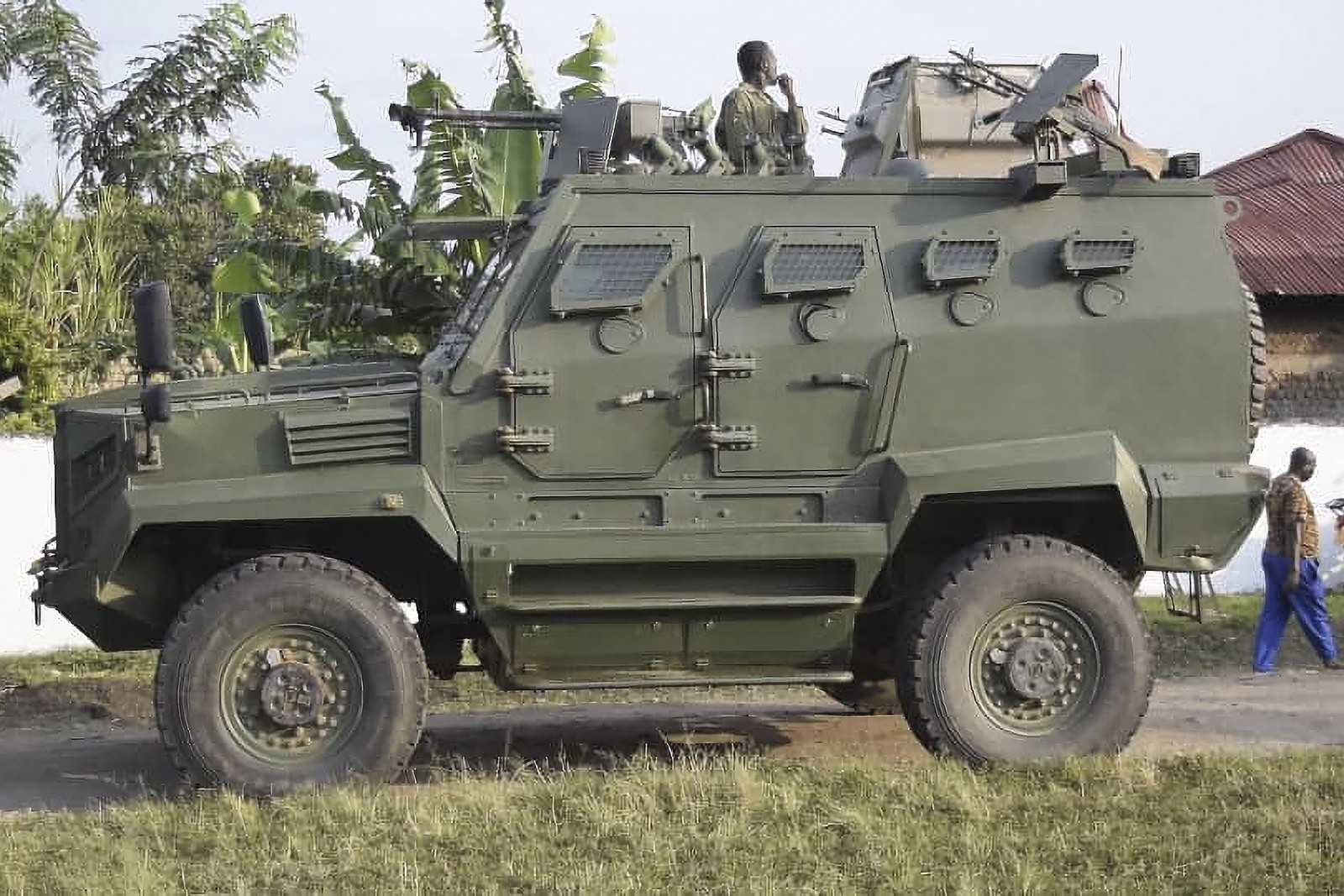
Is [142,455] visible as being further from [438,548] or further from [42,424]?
[42,424]

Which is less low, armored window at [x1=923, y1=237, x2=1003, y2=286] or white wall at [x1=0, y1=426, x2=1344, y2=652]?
armored window at [x1=923, y1=237, x2=1003, y2=286]

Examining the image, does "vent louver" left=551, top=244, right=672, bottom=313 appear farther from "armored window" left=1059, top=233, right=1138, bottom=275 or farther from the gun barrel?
"armored window" left=1059, top=233, right=1138, bottom=275

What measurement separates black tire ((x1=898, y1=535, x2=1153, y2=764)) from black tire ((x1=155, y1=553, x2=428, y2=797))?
6.86 ft

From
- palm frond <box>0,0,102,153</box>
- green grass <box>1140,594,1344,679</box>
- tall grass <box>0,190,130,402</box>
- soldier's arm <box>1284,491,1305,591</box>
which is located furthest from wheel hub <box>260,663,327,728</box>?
palm frond <box>0,0,102,153</box>

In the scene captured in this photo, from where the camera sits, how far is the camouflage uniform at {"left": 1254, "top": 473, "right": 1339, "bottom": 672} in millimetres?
10883

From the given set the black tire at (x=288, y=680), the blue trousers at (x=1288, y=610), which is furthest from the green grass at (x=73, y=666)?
the blue trousers at (x=1288, y=610)

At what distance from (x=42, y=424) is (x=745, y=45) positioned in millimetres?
8451

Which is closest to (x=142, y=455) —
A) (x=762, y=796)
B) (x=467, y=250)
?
(x=762, y=796)

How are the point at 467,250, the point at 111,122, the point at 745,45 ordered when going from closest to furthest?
the point at 745,45 → the point at 467,250 → the point at 111,122

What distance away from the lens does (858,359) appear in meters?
7.02

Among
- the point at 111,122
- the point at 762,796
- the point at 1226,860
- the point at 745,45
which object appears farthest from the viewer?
the point at 111,122

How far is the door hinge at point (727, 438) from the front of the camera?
273 inches

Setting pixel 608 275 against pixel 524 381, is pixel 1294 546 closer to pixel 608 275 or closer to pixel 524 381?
pixel 608 275

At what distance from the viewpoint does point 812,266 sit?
278 inches
